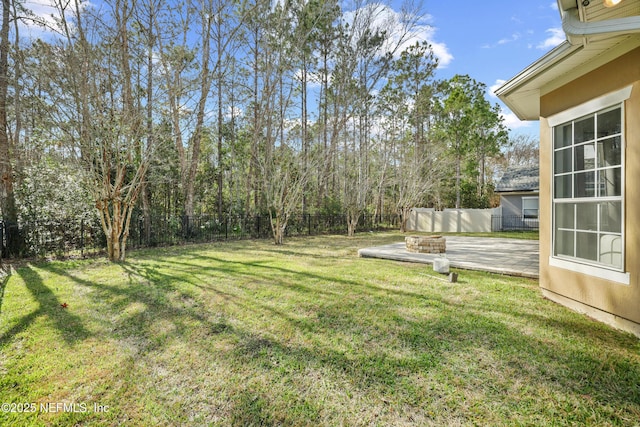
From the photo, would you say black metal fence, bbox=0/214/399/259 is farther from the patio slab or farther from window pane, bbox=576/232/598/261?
window pane, bbox=576/232/598/261

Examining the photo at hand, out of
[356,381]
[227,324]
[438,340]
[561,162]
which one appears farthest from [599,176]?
[227,324]

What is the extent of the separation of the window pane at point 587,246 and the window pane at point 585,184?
0.47m

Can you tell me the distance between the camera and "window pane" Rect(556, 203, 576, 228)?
3.57 m

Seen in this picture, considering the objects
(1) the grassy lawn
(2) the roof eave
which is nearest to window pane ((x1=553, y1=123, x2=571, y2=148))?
(2) the roof eave

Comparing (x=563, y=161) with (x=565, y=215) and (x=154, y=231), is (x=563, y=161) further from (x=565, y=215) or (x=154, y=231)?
(x=154, y=231)

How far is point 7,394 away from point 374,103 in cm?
1747

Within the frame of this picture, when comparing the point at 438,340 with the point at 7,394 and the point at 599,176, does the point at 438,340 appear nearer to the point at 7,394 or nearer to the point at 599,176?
the point at 599,176

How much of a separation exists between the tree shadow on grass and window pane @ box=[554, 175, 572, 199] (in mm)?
5596

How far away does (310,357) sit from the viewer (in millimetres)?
2445

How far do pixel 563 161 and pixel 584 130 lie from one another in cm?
43

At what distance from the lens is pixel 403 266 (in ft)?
20.0

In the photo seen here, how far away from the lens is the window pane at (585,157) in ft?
10.8

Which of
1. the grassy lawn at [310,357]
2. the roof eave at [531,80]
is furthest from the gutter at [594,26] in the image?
the grassy lawn at [310,357]

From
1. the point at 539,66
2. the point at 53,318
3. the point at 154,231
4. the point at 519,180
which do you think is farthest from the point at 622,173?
the point at 519,180
